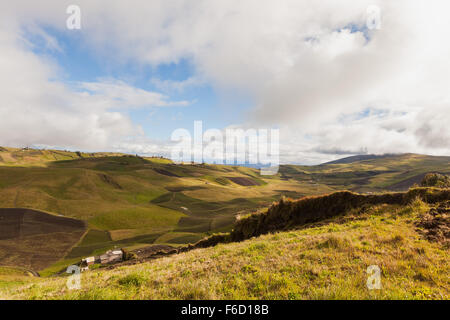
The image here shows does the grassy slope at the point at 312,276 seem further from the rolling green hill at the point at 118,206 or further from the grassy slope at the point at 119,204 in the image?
the grassy slope at the point at 119,204

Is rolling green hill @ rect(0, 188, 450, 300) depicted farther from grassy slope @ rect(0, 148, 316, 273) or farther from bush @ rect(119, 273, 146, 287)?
grassy slope @ rect(0, 148, 316, 273)

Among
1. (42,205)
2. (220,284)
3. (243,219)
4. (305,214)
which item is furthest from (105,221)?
(220,284)

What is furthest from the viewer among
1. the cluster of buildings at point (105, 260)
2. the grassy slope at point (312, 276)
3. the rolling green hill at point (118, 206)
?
the rolling green hill at point (118, 206)

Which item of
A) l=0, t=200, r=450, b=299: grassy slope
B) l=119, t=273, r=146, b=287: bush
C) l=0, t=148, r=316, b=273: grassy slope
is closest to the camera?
l=0, t=200, r=450, b=299: grassy slope

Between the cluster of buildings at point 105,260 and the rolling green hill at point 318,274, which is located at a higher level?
the rolling green hill at point 318,274

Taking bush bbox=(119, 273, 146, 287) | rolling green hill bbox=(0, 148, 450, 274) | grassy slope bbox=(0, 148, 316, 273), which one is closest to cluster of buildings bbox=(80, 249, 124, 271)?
rolling green hill bbox=(0, 148, 450, 274)

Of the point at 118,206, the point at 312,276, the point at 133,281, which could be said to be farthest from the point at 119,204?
the point at 312,276

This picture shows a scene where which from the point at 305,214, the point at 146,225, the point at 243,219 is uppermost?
the point at 305,214

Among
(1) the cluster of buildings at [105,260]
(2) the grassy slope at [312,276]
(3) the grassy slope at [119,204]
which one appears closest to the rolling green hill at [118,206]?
(3) the grassy slope at [119,204]

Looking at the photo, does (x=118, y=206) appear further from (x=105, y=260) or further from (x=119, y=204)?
(x=105, y=260)

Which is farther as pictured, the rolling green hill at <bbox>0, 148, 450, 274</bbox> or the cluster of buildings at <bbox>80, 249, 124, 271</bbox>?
the rolling green hill at <bbox>0, 148, 450, 274</bbox>

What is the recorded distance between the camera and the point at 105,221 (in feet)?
314
